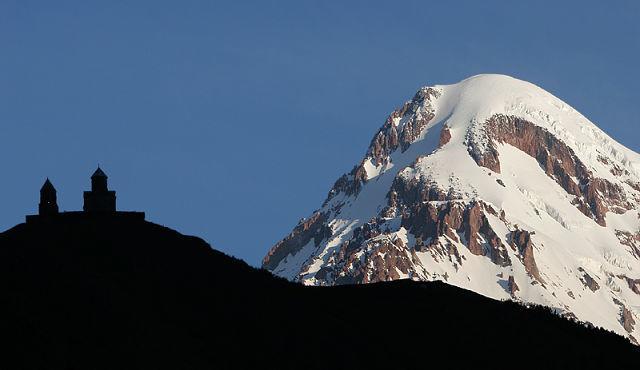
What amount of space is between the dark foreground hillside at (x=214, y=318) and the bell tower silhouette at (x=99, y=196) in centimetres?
792

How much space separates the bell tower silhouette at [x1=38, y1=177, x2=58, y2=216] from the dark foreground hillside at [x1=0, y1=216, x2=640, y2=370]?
7.89m

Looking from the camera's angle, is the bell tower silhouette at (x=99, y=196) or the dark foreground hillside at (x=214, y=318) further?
the bell tower silhouette at (x=99, y=196)

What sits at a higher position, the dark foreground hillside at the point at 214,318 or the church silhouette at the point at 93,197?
the church silhouette at the point at 93,197

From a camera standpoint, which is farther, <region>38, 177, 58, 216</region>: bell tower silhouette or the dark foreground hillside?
<region>38, 177, 58, 216</region>: bell tower silhouette

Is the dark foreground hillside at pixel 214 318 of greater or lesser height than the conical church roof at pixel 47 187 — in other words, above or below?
below

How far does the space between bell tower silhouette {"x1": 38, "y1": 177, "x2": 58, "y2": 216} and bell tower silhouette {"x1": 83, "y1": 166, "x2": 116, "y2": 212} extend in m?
3.13

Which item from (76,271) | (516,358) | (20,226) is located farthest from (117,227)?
(516,358)

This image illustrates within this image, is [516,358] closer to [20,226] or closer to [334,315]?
[334,315]

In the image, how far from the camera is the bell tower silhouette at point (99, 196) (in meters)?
154

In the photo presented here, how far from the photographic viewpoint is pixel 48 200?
15575cm

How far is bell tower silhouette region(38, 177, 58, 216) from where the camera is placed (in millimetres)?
155250

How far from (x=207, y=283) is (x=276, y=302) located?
5740 mm

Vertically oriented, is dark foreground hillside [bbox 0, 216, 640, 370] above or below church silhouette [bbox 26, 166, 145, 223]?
below

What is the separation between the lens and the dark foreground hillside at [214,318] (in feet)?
365
